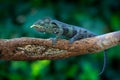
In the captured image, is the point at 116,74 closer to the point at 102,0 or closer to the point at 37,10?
Answer: the point at 102,0

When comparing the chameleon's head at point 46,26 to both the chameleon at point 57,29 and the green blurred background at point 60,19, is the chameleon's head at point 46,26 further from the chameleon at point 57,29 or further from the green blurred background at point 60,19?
the green blurred background at point 60,19

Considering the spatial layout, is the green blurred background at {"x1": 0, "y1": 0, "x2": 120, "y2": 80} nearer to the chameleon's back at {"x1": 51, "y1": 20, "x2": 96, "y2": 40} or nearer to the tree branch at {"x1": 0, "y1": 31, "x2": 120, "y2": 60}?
the chameleon's back at {"x1": 51, "y1": 20, "x2": 96, "y2": 40}

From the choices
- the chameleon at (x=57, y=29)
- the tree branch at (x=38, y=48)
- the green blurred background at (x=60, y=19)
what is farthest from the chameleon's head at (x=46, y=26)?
the green blurred background at (x=60, y=19)

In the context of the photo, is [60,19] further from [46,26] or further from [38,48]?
[38,48]

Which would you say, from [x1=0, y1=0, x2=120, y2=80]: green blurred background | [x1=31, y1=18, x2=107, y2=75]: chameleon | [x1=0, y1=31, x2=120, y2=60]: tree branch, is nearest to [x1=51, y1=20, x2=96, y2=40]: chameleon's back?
[x1=31, y1=18, x2=107, y2=75]: chameleon

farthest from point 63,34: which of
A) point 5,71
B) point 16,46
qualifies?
point 5,71

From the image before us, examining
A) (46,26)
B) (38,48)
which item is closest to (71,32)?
(46,26)

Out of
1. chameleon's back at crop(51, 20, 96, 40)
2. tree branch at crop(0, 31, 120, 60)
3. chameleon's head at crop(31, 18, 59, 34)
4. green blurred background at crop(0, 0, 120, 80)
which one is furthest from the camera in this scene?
green blurred background at crop(0, 0, 120, 80)
